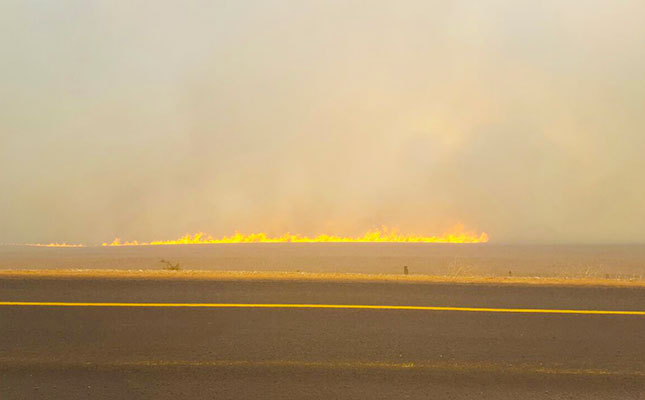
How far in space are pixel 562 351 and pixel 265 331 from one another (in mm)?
4417

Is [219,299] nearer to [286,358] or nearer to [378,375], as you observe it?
[286,358]

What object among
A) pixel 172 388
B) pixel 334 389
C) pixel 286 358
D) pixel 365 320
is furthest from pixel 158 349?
pixel 365 320

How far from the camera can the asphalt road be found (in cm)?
552

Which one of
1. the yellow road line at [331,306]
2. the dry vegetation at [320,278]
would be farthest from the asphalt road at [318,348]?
the dry vegetation at [320,278]

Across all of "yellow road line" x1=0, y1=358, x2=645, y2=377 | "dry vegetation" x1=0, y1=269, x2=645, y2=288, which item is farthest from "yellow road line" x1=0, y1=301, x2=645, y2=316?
"dry vegetation" x1=0, y1=269, x2=645, y2=288

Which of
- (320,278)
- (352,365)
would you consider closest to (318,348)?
(352,365)

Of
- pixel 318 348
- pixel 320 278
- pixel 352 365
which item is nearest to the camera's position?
pixel 352 365

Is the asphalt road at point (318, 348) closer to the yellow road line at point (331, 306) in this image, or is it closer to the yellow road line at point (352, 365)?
the yellow road line at point (352, 365)

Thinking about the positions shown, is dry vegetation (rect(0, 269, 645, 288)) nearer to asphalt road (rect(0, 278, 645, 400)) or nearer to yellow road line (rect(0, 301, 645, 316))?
asphalt road (rect(0, 278, 645, 400))

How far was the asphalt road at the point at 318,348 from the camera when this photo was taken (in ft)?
18.1

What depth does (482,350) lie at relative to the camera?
6754 mm

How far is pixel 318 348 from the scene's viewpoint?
6.77 meters

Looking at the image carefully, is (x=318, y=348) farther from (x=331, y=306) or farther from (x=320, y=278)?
(x=320, y=278)

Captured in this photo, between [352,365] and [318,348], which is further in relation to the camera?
[318,348]
